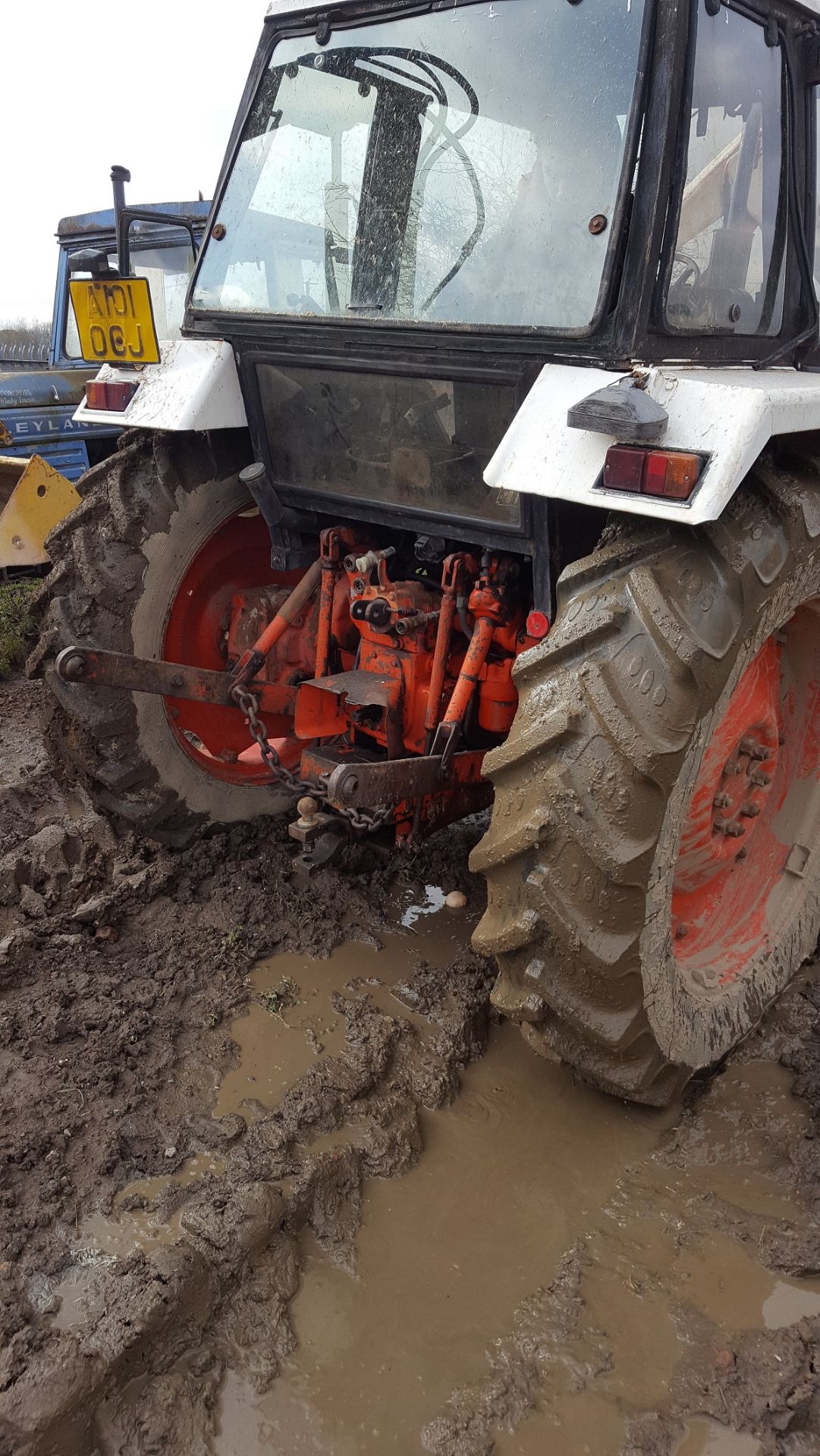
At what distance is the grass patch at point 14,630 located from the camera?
528 cm

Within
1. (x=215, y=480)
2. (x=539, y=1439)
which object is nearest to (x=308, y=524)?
(x=215, y=480)

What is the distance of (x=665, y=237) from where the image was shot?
205 centimetres

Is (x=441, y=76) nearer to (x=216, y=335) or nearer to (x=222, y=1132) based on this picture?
(x=216, y=335)

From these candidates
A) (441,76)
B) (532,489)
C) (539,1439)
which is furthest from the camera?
(441,76)

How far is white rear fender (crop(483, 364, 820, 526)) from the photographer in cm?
182

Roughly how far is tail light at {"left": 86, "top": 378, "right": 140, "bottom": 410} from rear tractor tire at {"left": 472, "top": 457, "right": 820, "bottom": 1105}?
59.7 inches

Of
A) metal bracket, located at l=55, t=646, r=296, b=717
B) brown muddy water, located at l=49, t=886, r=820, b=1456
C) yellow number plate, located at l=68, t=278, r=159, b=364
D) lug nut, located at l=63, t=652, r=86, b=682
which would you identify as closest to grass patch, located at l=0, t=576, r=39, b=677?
yellow number plate, located at l=68, t=278, r=159, b=364

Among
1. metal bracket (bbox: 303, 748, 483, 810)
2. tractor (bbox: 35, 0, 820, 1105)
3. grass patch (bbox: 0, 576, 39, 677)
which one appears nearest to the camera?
tractor (bbox: 35, 0, 820, 1105)

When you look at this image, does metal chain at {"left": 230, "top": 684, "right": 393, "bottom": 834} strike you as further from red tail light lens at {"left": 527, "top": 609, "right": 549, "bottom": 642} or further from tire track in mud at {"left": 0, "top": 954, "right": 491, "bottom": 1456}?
red tail light lens at {"left": 527, "top": 609, "right": 549, "bottom": 642}

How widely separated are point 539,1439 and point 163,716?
2018 mm

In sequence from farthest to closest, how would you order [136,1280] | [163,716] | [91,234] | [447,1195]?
[91,234] < [163,716] < [447,1195] < [136,1280]

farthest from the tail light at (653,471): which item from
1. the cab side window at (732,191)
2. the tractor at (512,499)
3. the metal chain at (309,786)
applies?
the metal chain at (309,786)

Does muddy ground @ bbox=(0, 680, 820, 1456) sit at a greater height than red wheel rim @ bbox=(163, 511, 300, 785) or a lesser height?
lesser

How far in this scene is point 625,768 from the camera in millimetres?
1885
